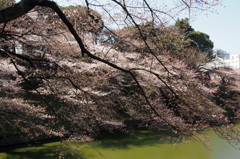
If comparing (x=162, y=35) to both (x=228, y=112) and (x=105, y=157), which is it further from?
(x=228, y=112)

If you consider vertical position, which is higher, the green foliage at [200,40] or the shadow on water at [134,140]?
the green foliage at [200,40]

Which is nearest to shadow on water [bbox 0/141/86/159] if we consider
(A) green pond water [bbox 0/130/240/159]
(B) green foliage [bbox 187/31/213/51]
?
(A) green pond water [bbox 0/130/240/159]

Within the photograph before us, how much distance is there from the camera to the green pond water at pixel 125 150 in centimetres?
540

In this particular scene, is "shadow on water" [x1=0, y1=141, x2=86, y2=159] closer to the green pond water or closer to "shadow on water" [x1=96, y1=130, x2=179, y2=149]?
the green pond water

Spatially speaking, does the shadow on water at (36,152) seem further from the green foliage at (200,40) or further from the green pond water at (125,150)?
the green foliage at (200,40)

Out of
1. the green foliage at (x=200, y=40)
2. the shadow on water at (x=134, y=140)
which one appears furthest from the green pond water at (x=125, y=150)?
the green foliage at (x=200, y=40)

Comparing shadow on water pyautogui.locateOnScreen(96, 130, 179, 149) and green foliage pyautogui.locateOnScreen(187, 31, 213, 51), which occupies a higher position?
green foliage pyautogui.locateOnScreen(187, 31, 213, 51)

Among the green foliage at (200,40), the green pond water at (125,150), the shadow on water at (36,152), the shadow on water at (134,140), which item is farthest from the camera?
the green foliage at (200,40)

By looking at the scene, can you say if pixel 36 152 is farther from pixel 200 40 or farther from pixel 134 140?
pixel 200 40

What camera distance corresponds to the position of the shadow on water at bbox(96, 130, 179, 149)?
670 cm

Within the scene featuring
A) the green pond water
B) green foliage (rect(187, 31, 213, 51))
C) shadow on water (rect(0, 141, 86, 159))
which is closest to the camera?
shadow on water (rect(0, 141, 86, 159))

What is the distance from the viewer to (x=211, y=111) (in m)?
2.50

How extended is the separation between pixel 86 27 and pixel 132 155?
4.02m

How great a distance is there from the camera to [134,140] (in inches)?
290
